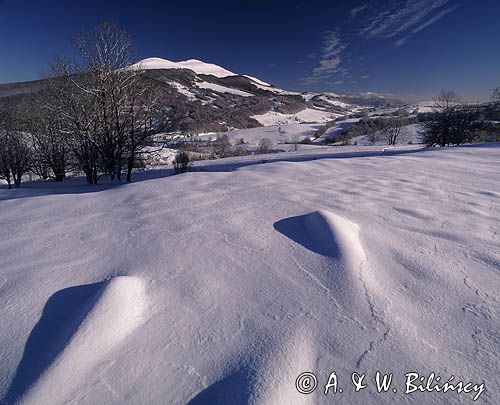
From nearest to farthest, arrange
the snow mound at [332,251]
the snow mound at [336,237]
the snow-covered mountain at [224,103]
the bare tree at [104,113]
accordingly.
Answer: the snow mound at [332,251]
the snow mound at [336,237]
the bare tree at [104,113]
the snow-covered mountain at [224,103]

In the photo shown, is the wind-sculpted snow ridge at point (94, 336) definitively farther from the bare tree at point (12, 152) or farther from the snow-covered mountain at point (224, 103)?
the snow-covered mountain at point (224, 103)

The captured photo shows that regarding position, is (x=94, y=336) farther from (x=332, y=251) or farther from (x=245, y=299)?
(x=332, y=251)

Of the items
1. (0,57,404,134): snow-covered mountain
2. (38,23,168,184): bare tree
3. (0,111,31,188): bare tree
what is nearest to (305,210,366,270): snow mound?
(38,23,168,184): bare tree

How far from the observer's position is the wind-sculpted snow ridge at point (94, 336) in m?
1.32

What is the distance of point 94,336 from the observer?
1.55 m

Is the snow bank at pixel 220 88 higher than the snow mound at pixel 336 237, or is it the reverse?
the snow bank at pixel 220 88

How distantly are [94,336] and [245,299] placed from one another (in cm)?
89

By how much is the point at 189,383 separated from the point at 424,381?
1130 mm

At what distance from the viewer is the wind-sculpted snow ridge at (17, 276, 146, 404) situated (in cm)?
132

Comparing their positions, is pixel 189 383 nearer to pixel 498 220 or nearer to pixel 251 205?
pixel 251 205

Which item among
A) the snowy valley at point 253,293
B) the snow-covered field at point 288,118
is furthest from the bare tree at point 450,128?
the snow-covered field at point 288,118

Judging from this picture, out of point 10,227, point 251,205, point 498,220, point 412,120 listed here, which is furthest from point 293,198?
point 412,120

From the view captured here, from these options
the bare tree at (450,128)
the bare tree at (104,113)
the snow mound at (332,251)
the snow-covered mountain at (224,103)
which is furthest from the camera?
the snow-covered mountain at (224,103)

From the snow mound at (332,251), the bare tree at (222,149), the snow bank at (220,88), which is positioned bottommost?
the bare tree at (222,149)
